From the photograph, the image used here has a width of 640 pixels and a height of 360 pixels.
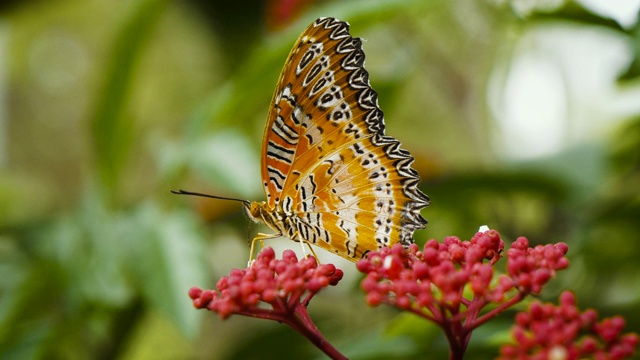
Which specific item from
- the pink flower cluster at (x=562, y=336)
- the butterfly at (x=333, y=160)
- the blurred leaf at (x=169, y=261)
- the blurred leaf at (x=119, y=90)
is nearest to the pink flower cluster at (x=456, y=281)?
the pink flower cluster at (x=562, y=336)

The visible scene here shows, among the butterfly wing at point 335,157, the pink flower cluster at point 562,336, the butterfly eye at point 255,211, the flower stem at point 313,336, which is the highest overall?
the butterfly wing at point 335,157

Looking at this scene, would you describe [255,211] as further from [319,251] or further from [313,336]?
[319,251]

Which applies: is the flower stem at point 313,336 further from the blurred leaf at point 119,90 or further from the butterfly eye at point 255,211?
the blurred leaf at point 119,90

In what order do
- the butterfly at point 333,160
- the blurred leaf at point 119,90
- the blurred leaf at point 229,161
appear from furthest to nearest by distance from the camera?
the blurred leaf at point 119,90
the blurred leaf at point 229,161
the butterfly at point 333,160

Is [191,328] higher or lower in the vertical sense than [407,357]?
lower

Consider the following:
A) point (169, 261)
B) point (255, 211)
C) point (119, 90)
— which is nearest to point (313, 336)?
point (255, 211)

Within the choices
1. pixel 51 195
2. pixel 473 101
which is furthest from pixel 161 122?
pixel 473 101

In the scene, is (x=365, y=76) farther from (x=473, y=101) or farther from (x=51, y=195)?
(x=51, y=195)
